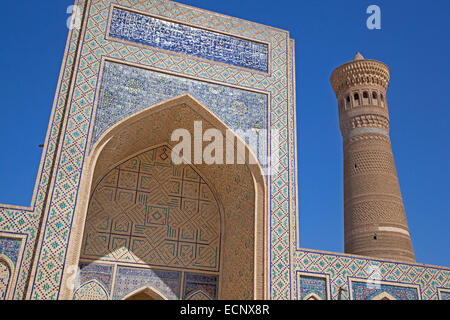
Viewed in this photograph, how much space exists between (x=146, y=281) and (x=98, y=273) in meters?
0.61

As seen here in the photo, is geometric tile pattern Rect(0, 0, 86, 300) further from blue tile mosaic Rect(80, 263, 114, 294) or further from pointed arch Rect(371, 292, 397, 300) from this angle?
pointed arch Rect(371, 292, 397, 300)

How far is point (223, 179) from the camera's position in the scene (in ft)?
22.2

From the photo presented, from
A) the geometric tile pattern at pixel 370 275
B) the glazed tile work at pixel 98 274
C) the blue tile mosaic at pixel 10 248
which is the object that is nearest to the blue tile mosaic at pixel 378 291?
the geometric tile pattern at pixel 370 275

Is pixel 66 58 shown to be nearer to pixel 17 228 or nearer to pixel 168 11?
pixel 168 11

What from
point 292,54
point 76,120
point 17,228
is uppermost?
point 292,54

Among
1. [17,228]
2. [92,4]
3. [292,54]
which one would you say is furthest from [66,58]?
[292,54]

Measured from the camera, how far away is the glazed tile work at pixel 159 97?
581 centimetres

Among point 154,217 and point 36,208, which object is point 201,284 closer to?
point 154,217

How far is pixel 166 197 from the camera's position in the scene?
6695 mm

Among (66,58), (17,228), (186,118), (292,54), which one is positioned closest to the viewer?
(17,228)

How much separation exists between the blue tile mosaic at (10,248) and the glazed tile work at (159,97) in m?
1.38

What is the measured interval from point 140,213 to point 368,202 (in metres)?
4.62

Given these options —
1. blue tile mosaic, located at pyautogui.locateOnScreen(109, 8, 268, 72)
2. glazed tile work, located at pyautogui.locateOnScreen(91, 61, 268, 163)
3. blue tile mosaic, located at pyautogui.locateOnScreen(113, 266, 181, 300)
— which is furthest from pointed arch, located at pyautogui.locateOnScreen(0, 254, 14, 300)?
blue tile mosaic, located at pyautogui.locateOnScreen(109, 8, 268, 72)

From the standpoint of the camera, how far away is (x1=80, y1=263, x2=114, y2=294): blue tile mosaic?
587 cm
